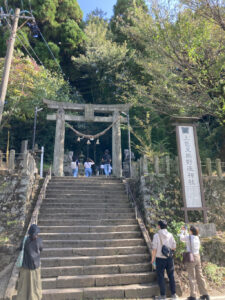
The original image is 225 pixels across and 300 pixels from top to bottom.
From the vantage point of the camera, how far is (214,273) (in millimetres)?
6324

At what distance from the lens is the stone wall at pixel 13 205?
698 centimetres

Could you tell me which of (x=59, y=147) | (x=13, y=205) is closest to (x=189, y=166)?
(x=13, y=205)

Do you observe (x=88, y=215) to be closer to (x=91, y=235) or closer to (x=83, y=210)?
(x=83, y=210)

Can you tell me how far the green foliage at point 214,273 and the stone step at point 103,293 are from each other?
6.38 ft

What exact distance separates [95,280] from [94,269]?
0.35 metres

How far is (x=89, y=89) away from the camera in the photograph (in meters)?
22.5

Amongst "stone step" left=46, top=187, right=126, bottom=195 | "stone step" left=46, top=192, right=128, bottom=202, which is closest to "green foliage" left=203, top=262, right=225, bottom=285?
"stone step" left=46, top=192, right=128, bottom=202

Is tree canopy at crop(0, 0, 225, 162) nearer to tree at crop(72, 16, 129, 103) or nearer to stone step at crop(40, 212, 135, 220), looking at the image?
tree at crop(72, 16, 129, 103)

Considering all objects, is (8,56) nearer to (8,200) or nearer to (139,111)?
(8,200)

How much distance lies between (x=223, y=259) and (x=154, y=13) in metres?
10.4

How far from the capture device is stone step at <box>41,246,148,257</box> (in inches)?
247

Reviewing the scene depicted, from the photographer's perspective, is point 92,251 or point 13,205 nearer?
point 92,251

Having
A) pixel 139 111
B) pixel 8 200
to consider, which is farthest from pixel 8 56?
pixel 139 111

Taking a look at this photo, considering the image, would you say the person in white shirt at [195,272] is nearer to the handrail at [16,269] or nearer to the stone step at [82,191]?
the handrail at [16,269]
